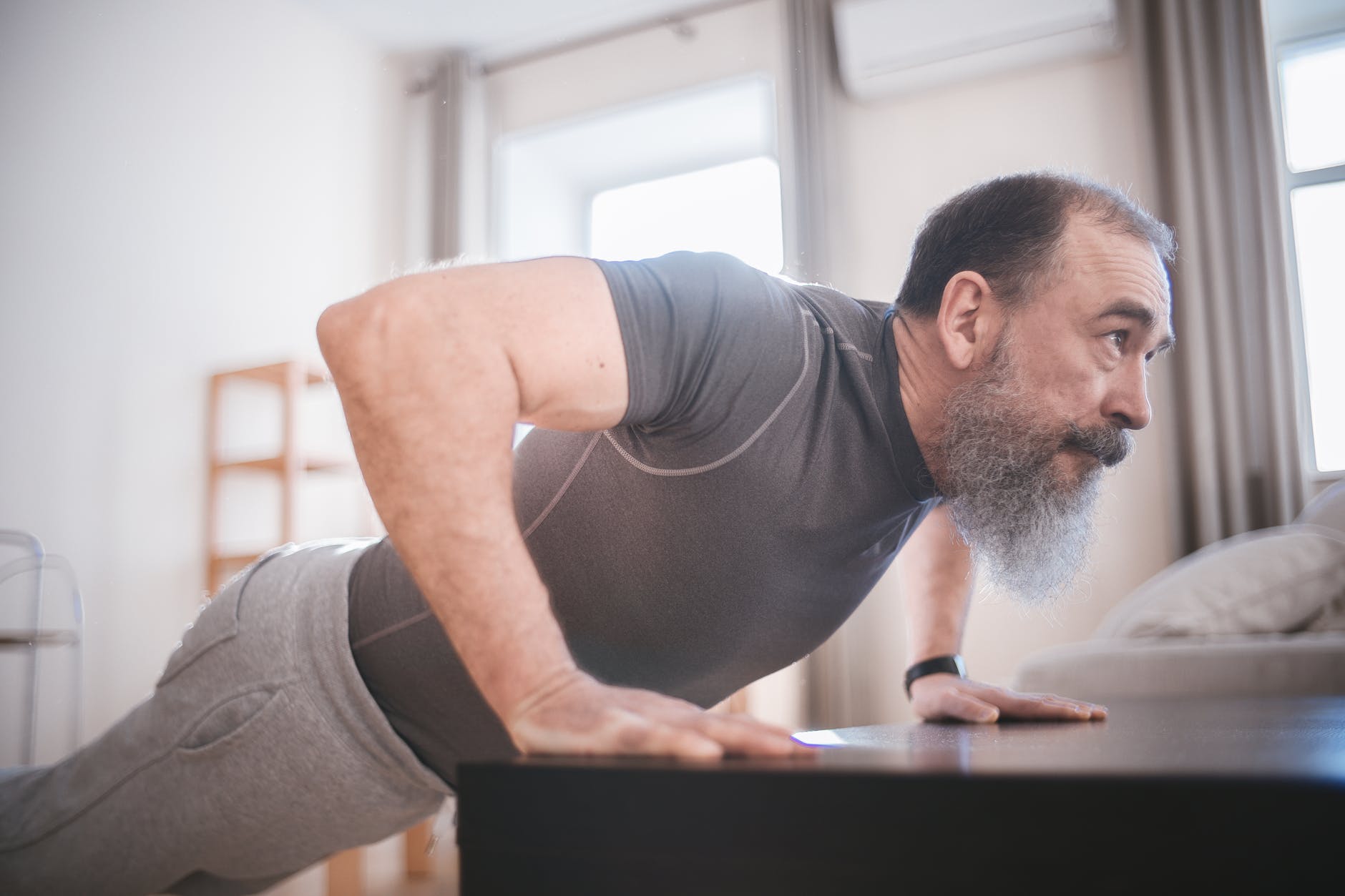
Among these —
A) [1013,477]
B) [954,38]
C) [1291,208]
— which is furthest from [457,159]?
[1013,477]

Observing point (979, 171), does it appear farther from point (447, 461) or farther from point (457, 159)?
point (447, 461)

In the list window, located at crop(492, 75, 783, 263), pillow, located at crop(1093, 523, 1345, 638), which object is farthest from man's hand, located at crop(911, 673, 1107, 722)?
window, located at crop(492, 75, 783, 263)

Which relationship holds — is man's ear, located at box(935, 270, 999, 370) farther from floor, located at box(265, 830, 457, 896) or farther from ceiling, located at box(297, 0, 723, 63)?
ceiling, located at box(297, 0, 723, 63)

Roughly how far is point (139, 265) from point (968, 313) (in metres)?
3.31

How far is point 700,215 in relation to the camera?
4645mm

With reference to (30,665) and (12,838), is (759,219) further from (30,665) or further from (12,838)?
(12,838)

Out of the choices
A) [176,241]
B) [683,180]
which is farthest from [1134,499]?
[176,241]

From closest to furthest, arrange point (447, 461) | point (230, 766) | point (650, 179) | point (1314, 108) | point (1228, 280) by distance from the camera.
A: point (447, 461) → point (230, 766) → point (1228, 280) → point (1314, 108) → point (650, 179)

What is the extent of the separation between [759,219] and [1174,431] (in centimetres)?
197

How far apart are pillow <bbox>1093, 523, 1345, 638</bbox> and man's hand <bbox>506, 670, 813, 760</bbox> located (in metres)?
1.74

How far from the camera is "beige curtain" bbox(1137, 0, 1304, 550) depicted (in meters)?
3.18

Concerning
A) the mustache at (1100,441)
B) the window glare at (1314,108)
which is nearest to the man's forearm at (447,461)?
the mustache at (1100,441)

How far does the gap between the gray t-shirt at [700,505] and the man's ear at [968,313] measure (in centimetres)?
6

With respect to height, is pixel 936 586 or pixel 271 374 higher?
pixel 271 374
